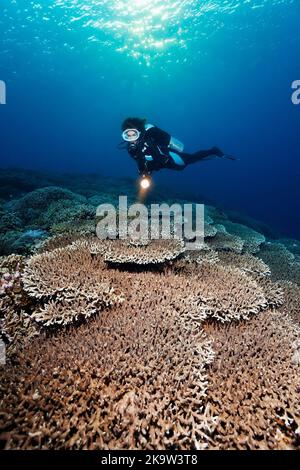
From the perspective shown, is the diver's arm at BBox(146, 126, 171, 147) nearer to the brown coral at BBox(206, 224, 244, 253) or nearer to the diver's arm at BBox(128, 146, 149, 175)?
the diver's arm at BBox(128, 146, 149, 175)

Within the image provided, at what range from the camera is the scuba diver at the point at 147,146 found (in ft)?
26.5

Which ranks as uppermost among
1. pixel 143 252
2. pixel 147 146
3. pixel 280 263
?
pixel 147 146

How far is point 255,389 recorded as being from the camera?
2453 mm

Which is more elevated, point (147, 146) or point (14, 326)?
point (147, 146)

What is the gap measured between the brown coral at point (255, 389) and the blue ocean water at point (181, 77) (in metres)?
24.0

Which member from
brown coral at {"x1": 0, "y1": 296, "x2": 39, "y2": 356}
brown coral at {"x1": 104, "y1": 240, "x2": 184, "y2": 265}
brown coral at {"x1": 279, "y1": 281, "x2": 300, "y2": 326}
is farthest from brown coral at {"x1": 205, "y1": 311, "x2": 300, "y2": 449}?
brown coral at {"x1": 0, "y1": 296, "x2": 39, "y2": 356}

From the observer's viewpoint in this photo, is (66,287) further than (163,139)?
No

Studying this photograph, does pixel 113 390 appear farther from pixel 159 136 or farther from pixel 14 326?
pixel 159 136

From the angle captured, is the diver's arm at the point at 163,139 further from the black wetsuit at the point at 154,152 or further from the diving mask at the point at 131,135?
the diving mask at the point at 131,135

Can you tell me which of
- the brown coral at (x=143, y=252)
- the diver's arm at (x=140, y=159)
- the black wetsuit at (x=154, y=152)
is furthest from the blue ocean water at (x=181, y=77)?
the brown coral at (x=143, y=252)

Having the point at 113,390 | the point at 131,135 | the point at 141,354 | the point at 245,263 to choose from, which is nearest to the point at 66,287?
the point at 141,354

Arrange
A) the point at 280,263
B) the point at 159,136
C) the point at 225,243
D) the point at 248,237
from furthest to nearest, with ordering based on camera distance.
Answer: the point at 159,136, the point at 248,237, the point at 280,263, the point at 225,243

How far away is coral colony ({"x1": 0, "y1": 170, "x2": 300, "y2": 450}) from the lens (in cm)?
203

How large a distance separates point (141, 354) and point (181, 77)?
228ft
